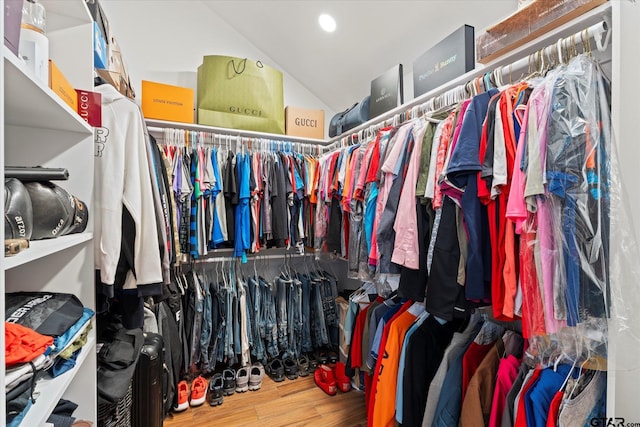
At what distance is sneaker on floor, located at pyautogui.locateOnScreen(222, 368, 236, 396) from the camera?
1984 mm

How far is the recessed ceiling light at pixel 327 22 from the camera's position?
2.04 meters

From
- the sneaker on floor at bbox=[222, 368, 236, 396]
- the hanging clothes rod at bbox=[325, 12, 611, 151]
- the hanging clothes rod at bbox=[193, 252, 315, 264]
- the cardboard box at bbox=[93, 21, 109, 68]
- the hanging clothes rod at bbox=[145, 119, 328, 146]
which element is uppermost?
the cardboard box at bbox=[93, 21, 109, 68]

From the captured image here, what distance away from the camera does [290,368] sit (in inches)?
87.0

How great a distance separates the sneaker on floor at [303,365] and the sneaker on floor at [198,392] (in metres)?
0.69

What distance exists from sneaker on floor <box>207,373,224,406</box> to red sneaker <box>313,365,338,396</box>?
670 millimetres

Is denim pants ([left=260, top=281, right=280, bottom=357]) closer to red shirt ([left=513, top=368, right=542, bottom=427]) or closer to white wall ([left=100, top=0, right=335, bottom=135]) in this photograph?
red shirt ([left=513, top=368, right=542, bottom=427])

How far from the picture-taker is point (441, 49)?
1444mm

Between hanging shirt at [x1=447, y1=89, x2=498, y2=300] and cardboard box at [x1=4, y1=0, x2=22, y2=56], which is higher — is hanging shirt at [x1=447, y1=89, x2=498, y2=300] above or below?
below

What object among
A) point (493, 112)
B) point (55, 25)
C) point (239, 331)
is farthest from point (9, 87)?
point (239, 331)

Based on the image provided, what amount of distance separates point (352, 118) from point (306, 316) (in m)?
1.67

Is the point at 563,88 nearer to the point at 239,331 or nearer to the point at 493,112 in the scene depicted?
the point at 493,112

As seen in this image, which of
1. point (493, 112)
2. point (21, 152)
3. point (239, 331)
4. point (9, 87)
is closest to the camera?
point (9, 87)

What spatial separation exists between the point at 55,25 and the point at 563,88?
1.57 m

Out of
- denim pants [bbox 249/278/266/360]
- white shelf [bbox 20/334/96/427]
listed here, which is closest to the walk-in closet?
white shelf [bbox 20/334/96/427]
